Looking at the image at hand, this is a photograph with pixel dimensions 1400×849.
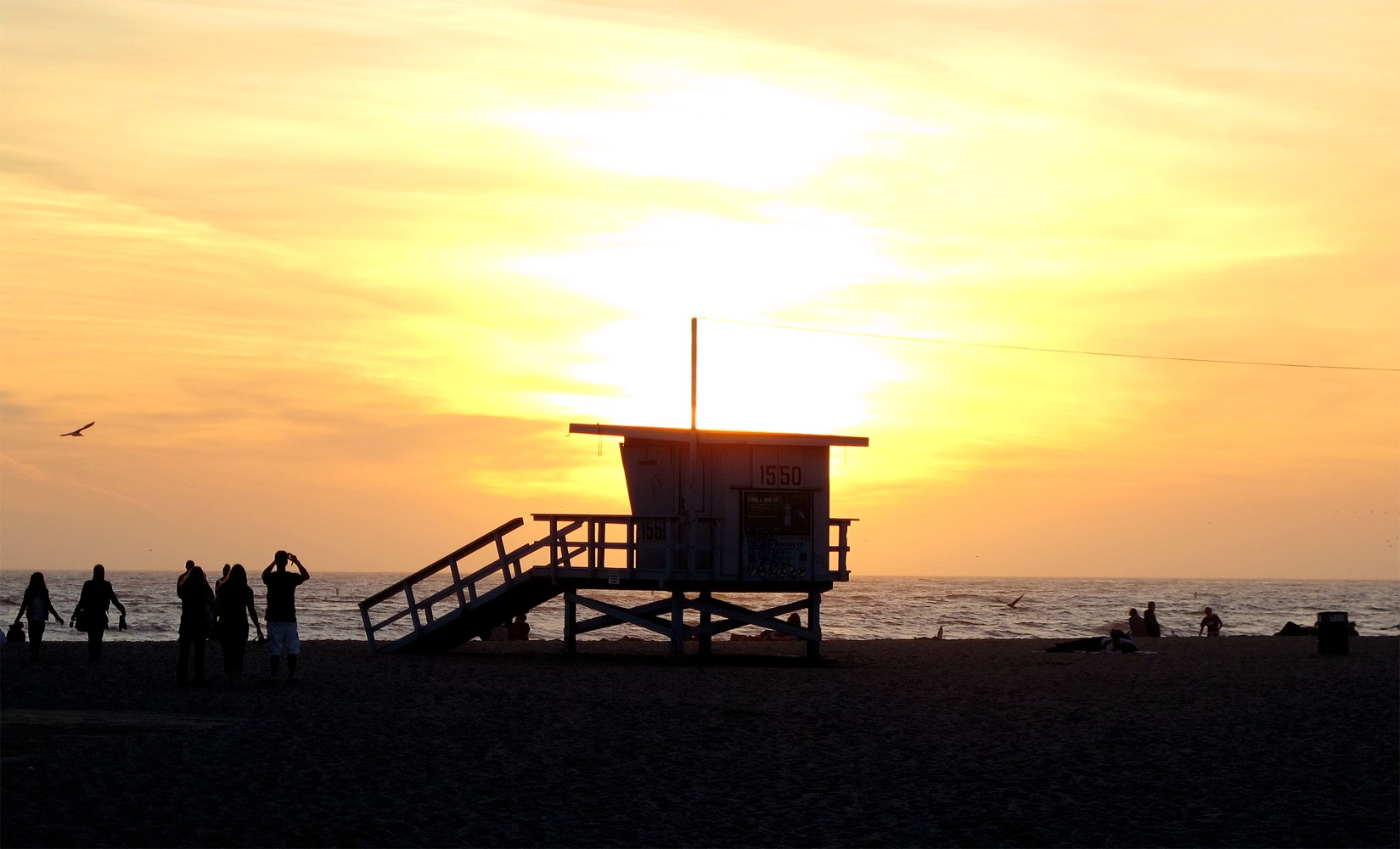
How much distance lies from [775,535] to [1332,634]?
11185 millimetres

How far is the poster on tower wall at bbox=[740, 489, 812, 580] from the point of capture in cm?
2822

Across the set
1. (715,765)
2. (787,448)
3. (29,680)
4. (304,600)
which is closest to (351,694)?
(29,680)

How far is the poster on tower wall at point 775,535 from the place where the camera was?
28.2 m

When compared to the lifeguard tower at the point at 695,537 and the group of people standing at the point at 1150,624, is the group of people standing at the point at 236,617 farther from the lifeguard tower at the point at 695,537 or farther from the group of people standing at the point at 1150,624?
the group of people standing at the point at 1150,624

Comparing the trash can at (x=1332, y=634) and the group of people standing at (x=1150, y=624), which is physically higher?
the trash can at (x=1332, y=634)

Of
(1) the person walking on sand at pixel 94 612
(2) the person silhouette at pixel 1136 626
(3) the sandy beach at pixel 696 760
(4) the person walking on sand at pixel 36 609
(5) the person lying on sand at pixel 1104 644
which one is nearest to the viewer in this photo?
(3) the sandy beach at pixel 696 760

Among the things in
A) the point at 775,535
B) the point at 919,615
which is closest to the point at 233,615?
the point at 775,535

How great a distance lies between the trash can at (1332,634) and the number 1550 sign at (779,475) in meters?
10.6

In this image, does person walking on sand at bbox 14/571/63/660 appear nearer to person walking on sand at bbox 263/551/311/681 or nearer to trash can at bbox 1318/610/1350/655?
person walking on sand at bbox 263/551/311/681

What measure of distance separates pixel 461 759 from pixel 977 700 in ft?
27.0

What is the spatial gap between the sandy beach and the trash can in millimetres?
5634

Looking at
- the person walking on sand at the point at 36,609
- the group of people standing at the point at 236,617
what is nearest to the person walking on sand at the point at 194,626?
the group of people standing at the point at 236,617

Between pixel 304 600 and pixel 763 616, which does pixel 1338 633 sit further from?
pixel 304 600

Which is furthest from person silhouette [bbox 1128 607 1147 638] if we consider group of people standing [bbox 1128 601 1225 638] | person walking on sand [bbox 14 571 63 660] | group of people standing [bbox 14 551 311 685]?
person walking on sand [bbox 14 571 63 660]
